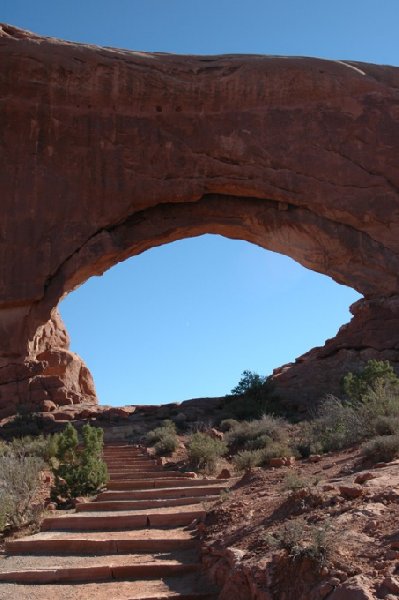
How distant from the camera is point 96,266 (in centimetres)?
2112

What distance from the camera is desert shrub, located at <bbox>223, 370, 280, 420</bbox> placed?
60.2 feet

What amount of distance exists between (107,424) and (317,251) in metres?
8.50

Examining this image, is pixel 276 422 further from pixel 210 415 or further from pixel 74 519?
pixel 74 519

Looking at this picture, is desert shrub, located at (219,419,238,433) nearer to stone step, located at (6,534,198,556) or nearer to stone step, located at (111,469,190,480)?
stone step, located at (111,469,190,480)

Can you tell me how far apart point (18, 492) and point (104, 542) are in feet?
8.71

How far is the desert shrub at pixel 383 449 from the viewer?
7.42 metres

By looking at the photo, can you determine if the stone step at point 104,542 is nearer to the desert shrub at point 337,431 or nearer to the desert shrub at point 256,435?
the desert shrub at point 337,431

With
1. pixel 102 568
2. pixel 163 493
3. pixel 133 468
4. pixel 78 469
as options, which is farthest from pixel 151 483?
pixel 102 568

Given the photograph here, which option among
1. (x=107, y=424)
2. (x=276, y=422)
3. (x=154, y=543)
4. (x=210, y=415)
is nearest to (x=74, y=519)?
(x=154, y=543)

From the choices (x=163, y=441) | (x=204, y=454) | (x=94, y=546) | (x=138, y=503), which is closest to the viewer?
(x=94, y=546)

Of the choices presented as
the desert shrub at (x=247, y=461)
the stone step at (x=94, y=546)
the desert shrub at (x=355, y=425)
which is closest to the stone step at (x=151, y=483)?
the desert shrub at (x=247, y=461)

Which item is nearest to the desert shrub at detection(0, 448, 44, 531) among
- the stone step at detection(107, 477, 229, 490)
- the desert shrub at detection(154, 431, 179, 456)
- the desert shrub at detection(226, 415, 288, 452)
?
the stone step at detection(107, 477, 229, 490)

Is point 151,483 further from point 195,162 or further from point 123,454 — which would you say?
point 195,162

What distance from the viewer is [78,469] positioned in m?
10.6
